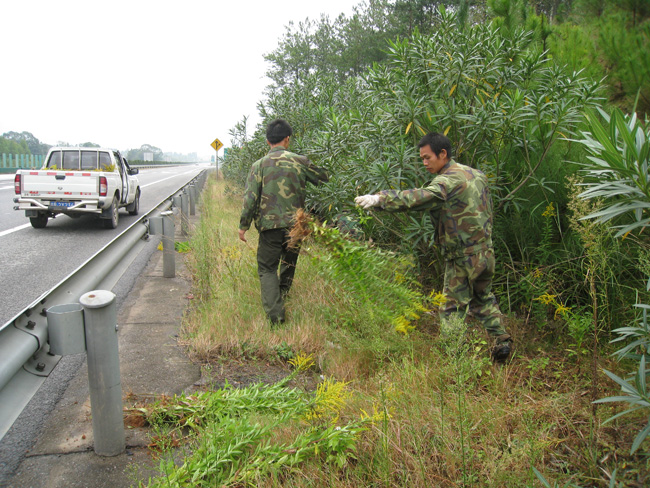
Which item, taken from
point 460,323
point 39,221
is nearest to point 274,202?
point 460,323

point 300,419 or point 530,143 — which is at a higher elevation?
point 530,143

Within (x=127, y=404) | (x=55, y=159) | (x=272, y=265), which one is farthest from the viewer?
(x=55, y=159)

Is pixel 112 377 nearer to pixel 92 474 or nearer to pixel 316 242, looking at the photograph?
pixel 92 474

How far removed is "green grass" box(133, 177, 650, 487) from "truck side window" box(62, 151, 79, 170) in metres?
9.98

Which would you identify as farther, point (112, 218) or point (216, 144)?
point (216, 144)

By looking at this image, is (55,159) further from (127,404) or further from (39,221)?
(127,404)

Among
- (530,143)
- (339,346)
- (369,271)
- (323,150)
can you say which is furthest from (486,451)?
(323,150)

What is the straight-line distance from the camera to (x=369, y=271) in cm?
334

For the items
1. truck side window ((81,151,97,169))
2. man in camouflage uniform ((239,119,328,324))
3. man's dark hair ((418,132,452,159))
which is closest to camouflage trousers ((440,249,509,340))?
man's dark hair ((418,132,452,159))

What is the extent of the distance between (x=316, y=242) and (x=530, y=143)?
7.30ft

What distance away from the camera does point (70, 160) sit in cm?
1241

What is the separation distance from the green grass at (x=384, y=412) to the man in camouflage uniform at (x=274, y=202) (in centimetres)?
41

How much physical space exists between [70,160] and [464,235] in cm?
1164

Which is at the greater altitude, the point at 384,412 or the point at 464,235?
the point at 464,235
